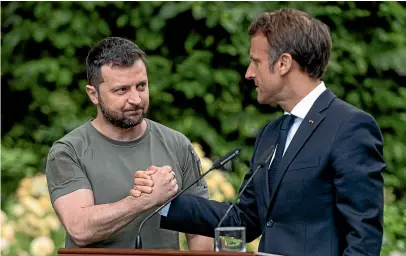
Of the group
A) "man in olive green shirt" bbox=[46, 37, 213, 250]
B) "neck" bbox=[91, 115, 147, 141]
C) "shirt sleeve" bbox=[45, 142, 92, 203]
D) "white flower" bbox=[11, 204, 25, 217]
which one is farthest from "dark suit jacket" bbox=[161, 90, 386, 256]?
"white flower" bbox=[11, 204, 25, 217]

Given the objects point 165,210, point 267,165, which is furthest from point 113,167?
point 267,165

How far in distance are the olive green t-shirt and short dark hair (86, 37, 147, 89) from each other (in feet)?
0.67

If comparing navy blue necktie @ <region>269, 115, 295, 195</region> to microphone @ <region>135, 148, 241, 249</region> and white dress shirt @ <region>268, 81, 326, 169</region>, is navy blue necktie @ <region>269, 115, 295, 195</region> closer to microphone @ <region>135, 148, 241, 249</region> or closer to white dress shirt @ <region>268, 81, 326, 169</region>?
white dress shirt @ <region>268, 81, 326, 169</region>

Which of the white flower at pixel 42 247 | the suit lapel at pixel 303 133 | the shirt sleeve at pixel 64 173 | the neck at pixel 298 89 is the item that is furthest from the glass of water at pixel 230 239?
the white flower at pixel 42 247

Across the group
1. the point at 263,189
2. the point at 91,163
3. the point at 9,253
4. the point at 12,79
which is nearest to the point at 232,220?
the point at 263,189

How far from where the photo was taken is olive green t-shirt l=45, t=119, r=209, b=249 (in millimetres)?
4012

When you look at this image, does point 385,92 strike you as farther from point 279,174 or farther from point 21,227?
point 279,174

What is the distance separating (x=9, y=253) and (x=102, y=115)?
6.32 ft

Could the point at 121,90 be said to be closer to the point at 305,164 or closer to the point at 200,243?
the point at 200,243

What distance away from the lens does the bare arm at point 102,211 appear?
12.7 ft

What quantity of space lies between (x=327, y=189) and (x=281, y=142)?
0.30 metres

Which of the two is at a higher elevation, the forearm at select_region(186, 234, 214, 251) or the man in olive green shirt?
the man in olive green shirt

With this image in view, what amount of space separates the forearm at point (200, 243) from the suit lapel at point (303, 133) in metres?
0.63

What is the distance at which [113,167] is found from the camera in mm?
4043
